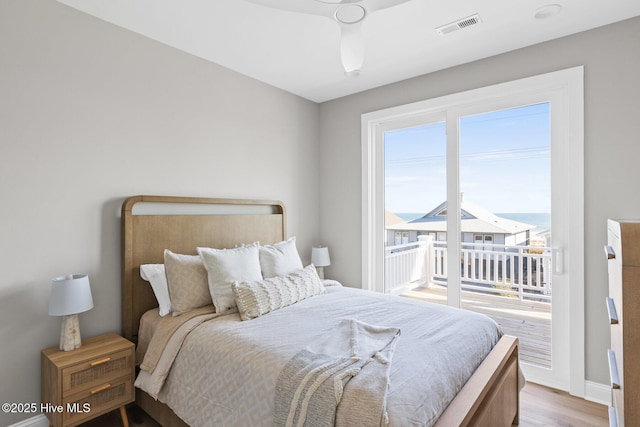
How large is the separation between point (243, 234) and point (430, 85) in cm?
225

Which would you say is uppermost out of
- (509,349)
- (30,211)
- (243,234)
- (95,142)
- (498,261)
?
(95,142)

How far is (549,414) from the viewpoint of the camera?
2254 mm

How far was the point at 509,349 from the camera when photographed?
197cm

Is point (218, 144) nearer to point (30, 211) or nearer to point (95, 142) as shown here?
point (95, 142)

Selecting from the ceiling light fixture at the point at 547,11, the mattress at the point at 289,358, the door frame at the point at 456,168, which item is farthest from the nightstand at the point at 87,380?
the ceiling light fixture at the point at 547,11

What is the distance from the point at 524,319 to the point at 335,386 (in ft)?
7.37

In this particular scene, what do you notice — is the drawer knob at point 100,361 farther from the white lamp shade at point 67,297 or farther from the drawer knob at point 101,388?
the white lamp shade at point 67,297

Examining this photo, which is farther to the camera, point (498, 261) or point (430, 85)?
point (430, 85)

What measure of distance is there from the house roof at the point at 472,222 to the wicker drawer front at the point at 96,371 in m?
2.66

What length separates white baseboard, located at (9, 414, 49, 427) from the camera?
198cm

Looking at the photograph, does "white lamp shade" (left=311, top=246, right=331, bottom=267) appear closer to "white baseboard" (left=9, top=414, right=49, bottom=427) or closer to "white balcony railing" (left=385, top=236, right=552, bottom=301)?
"white balcony railing" (left=385, top=236, right=552, bottom=301)

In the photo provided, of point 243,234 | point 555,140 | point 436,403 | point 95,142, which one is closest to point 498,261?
point 555,140

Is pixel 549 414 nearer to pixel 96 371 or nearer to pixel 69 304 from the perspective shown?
pixel 96 371

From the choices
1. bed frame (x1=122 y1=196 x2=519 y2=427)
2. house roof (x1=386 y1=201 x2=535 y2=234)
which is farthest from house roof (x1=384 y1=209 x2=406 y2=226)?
bed frame (x1=122 y1=196 x2=519 y2=427)
